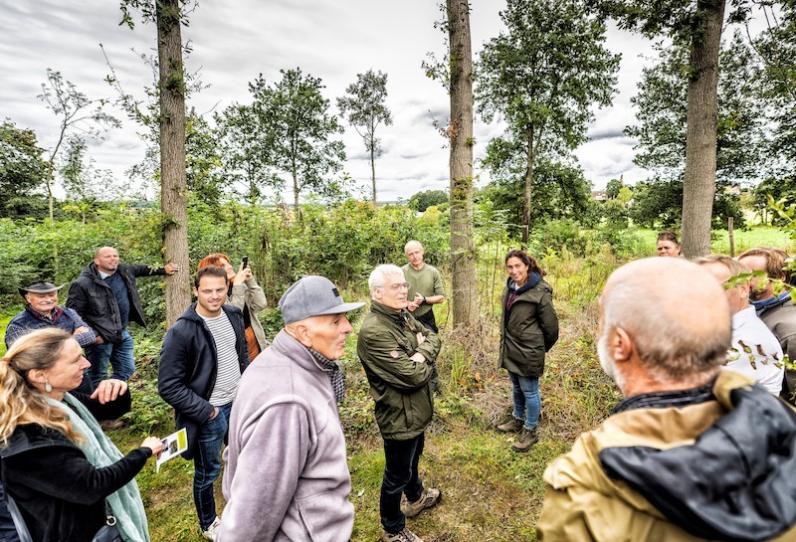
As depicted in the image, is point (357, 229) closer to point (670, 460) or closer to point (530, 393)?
point (530, 393)

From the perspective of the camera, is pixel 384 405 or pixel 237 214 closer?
pixel 384 405

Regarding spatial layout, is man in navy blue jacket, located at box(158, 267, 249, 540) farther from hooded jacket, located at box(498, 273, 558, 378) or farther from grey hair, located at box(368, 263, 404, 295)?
hooded jacket, located at box(498, 273, 558, 378)

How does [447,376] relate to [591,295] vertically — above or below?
below

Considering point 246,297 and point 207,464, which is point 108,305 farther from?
point 207,464

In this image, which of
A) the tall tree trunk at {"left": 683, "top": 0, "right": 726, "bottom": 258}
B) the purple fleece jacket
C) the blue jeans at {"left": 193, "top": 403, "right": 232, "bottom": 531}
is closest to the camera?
the purple fleece jacket

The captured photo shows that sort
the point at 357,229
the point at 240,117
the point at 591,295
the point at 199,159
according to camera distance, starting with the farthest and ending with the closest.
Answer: the point at 240,117
the point at 357,229
the point at 591,295
the point at 199,159

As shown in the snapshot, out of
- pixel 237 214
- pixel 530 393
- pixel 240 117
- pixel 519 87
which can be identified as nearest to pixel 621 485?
pixel 530 393

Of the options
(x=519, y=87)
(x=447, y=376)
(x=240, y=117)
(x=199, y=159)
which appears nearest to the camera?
(x=447, y=376)

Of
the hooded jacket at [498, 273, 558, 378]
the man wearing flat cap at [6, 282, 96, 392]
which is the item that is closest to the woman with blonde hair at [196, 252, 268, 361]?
the man wearing flat cap at [6, 282, 96, 392]

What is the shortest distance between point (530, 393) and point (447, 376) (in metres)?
1.40

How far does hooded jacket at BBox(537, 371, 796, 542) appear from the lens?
808mm

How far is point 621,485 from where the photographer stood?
2.90 ft

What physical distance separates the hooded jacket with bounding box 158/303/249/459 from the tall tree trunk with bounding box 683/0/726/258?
6852 millimetres

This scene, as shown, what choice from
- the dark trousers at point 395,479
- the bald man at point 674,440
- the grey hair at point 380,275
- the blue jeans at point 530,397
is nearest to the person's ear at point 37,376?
the grey hair at point 380,275
